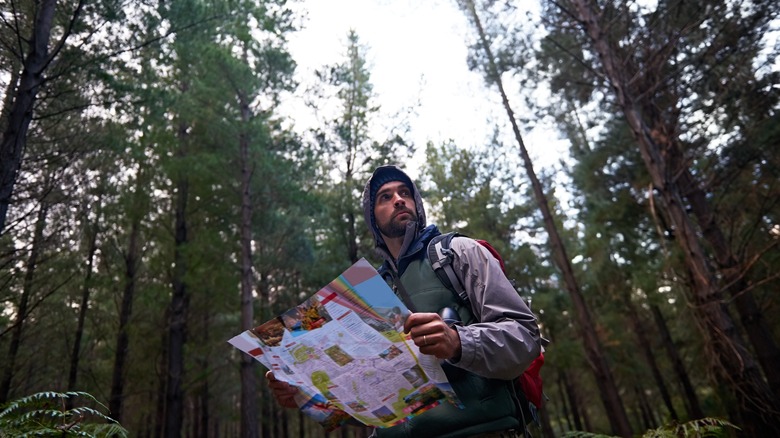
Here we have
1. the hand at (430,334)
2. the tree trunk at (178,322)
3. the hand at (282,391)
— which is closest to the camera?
the hand at (430,334)

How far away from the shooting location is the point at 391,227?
2.26 m

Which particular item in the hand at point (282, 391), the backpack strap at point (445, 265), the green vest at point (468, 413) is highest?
the backpack strap at point (445, 265)

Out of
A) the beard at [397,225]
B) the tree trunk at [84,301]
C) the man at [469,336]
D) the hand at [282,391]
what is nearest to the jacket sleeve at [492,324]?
the man at [469,336]

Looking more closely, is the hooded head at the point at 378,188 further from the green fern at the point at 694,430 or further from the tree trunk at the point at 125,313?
the tree trunk at the point at 125,313

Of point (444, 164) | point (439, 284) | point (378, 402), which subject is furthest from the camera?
point (444, 164)

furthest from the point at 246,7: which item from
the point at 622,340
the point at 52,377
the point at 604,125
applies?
the point at 622,340

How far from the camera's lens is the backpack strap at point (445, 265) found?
1734mm

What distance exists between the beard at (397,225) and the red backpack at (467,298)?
350 mm

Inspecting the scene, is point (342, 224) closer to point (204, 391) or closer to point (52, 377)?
point (204, 391)

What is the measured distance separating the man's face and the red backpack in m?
0.38

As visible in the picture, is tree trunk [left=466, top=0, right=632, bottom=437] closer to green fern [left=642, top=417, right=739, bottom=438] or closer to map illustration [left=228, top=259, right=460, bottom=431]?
green fern [left=642, top=417, right=739, bottom=438]

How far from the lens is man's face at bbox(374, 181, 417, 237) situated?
2.24 metres

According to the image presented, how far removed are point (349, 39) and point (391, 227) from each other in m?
12.0

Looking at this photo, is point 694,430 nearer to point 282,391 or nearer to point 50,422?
point 282,391
